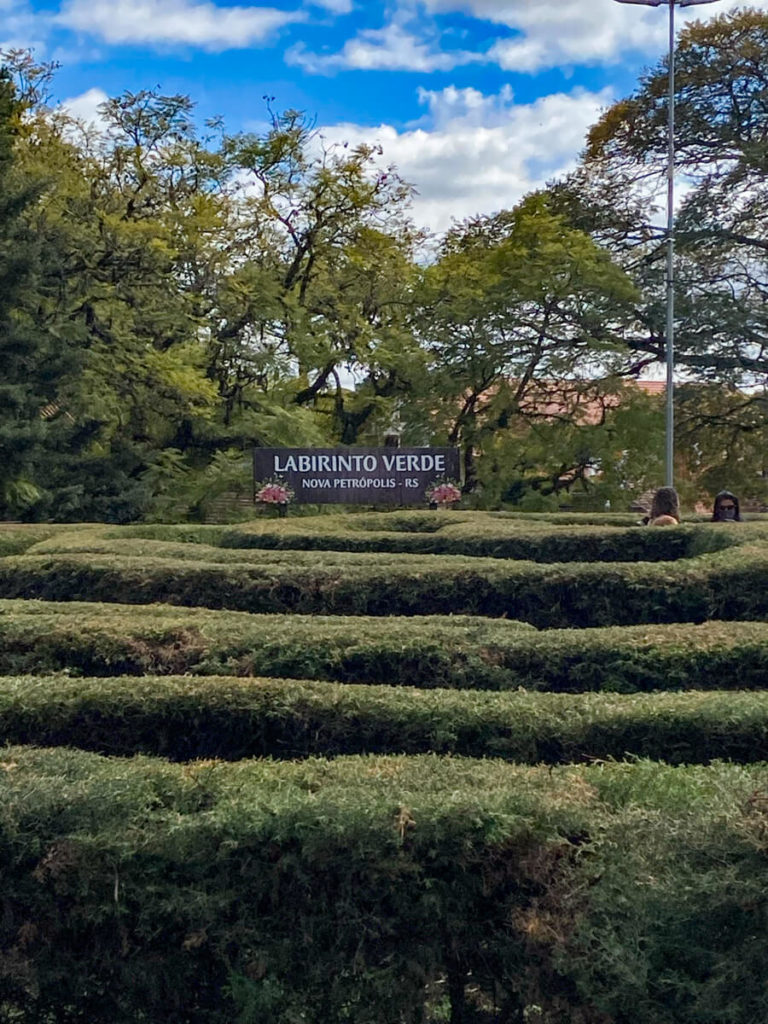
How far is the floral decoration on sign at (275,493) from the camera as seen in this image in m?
12.6

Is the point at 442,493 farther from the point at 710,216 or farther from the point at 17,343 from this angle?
the point at 710,216

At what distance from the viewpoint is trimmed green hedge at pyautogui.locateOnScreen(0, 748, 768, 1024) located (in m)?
2.20

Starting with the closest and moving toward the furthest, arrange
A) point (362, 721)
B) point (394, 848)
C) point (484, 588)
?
point (394, 848) → point (362, 721) → point (484, 588)

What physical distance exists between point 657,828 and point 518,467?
19.9 meters

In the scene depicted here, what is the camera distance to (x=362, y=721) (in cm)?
351

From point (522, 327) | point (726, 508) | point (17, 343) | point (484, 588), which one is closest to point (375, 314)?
point (522, 327)

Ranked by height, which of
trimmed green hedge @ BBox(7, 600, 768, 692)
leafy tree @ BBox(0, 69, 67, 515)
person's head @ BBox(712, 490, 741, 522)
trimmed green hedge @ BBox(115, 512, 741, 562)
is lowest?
trimmed green hedge @ BBox(7, 600, 768, 692)

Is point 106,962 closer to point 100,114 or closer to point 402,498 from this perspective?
point 402,498

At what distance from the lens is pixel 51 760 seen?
2922 mm

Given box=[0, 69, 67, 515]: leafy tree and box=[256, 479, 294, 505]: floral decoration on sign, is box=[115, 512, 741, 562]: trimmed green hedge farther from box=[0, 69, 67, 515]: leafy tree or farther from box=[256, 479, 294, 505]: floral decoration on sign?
box=[0, 69, 67, 515]: leafy tree

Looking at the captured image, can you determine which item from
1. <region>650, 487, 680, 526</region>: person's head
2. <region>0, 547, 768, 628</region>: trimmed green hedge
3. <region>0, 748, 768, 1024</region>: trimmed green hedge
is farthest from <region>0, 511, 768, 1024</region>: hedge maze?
<region>650, 487, 680, 526</region>: person's head

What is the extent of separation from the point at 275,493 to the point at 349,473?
1.05 meters

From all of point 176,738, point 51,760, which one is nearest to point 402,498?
point 176,738

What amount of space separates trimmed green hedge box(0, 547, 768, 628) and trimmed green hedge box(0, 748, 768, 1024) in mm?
3387
